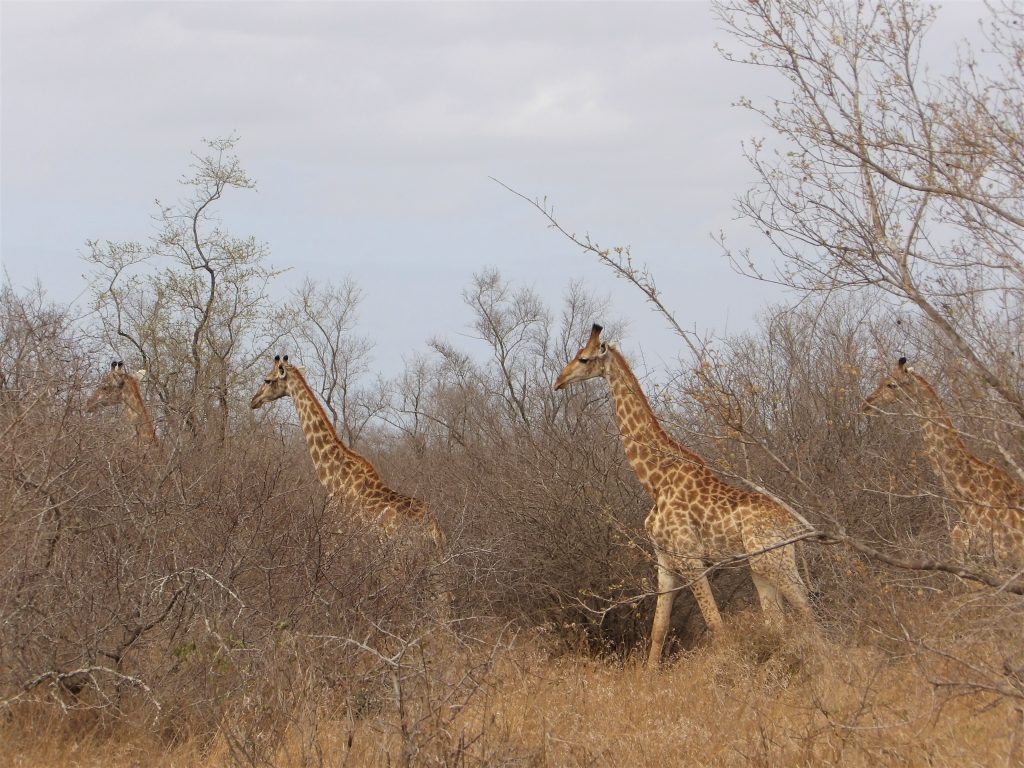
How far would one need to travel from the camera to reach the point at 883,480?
9.29 m

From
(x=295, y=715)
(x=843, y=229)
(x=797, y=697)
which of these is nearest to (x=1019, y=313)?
(x=843, y=229)

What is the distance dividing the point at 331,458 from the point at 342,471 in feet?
0.58

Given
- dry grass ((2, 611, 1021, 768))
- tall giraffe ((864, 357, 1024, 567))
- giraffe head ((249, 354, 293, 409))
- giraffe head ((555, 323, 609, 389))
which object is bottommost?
dry grass ((2, 611, 1021, 768))


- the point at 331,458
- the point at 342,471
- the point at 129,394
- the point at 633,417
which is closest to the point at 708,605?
the point at 633,417

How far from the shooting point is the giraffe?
7492mm

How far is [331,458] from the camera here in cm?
952

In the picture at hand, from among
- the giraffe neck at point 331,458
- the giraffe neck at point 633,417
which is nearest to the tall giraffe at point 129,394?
the giraffe neck at point 331,458

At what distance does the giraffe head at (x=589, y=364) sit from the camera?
860cm

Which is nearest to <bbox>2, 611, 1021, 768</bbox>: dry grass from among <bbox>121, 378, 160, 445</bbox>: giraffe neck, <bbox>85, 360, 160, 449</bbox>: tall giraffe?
<bbox>85, 360, 160, 449</bbox>: tall giraffe

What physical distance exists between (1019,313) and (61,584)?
4.35 meters

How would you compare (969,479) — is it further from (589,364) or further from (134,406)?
(134,406)

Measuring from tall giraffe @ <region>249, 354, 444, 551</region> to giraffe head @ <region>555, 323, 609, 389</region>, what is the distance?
4.50 feet

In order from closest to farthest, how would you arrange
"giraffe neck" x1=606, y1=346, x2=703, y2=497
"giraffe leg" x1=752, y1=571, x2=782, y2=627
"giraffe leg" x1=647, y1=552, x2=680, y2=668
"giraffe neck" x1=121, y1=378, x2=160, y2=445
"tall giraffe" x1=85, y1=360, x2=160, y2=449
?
1. "giraffe leg" x1=752, y1=571, x2=782, y2=627
2. "giraffe leg" x1=647, y1=552, x2=680, y2=668
3. "giraffe neck" x1=606, y1=346, x2=703, y2=497
4. "tall giraffe" x1=85, y1=360, x2=160, y2=449
5. "giraffe neck" x1=121, y1=378, x2=160, y2=445

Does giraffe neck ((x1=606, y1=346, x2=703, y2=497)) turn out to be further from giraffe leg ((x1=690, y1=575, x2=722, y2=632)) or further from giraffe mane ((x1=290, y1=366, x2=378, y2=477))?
giraffe mane ((x1=290, y1=366, x2=378, y2=477))
